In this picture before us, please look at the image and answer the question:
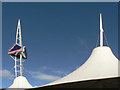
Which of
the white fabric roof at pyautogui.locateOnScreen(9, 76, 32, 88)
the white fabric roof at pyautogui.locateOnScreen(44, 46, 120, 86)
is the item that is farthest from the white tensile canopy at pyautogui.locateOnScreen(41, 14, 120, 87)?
the white fabric roof at pyautogui.locateOnScreen(9, 76, 32, 88)

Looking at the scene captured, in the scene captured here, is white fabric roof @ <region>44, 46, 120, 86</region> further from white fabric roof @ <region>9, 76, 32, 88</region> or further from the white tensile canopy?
white fabric roof @ <region>9, 76, 32, 88</region>

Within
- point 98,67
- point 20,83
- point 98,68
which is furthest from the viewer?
point 20,83

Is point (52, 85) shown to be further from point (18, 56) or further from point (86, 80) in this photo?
point (18, 56)

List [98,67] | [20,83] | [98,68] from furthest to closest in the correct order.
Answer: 1. [20,83]
2. [98,67]
3. [98,68]

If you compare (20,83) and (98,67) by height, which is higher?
(98,67)

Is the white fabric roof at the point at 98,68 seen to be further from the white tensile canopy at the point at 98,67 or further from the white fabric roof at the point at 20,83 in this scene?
the white fabric roof at the point at 20,83

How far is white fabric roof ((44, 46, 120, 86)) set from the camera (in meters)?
12.4

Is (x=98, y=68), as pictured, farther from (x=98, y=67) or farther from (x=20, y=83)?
(x=20, y=83)

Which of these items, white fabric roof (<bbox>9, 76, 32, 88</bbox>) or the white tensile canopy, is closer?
the white tensile canopy

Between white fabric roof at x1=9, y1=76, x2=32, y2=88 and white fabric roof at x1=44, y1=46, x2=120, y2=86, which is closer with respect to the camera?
white fabric roof at x1=44, y1=46, x2=120, y2=86

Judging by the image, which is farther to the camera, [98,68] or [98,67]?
[98,67]

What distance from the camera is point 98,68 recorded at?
1326cm

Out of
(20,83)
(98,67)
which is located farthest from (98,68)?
(20,83)

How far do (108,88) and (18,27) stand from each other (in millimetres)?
23869
